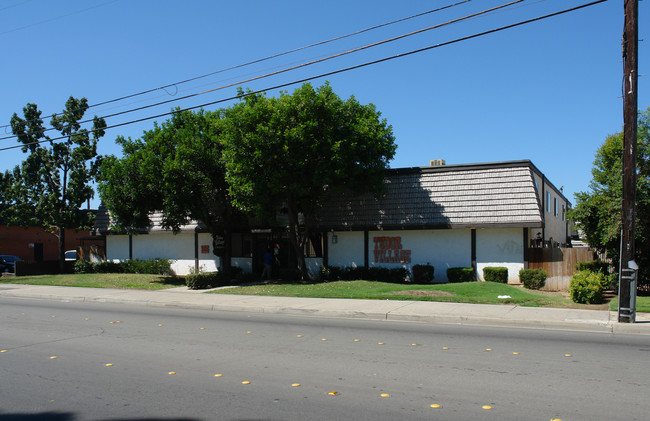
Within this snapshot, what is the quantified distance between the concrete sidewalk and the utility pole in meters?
0.53

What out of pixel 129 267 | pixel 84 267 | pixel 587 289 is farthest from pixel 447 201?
pixel 84 267

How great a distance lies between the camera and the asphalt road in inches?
221

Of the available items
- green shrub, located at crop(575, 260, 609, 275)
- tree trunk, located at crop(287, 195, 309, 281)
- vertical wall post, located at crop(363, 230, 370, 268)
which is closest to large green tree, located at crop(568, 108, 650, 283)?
green shrub, located at crop(575, 260, 609, 275)

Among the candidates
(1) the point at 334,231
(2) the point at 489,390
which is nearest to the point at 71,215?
(1) the point at 334,231

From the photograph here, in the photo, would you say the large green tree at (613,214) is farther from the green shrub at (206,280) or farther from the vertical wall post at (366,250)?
the green shrub at (206,280)

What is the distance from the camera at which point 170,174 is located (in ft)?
68.2

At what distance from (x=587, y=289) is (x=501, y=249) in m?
7.11

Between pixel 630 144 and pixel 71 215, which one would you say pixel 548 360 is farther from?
pixel 71 215

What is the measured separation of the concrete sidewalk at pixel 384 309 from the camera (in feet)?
37.4

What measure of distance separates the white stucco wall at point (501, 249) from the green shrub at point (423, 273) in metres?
1.96

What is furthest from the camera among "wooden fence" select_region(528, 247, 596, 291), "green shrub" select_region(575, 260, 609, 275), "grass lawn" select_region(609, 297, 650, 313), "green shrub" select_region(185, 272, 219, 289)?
"green shrub" select_region(185, 272, 219, 289)

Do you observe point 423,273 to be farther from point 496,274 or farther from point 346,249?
point 346,249

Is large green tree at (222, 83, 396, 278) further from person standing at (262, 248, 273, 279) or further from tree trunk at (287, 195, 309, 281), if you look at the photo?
person standing at (262, 248, 273, 279)

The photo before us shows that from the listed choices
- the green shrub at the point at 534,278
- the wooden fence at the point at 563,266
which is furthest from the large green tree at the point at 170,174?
the wooden fence at the point at 563,266
